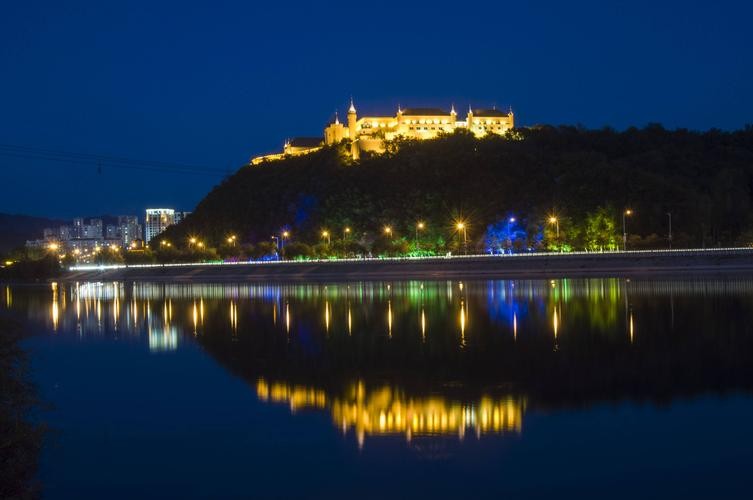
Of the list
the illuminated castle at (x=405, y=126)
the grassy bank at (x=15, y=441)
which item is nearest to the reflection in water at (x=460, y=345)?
the grassy bank at (x=15, y=441)

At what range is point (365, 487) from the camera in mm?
11328

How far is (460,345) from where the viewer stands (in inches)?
915

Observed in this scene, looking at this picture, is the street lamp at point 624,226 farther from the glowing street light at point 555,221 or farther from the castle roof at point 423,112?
the castle roof at point 423,112

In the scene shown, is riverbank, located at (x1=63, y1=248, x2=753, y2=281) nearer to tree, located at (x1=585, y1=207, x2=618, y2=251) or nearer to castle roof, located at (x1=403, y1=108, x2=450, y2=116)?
tree, located at (x1=585, y1=207, x2=618, y2=251)

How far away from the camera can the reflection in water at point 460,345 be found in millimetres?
16141

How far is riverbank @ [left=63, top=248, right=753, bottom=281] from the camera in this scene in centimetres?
5531

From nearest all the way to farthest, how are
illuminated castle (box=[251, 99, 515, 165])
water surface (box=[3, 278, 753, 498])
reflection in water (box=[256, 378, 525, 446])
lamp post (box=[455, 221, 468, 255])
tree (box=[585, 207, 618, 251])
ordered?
water surface (box=[3, 278, 753, 498]) < reflection in water (box=[256, 378, 525, 446]) < tree (box=[585, 207, 618, 251]) < lamp post (box=[455, 221, 468, 255]) < illuminated castle (box=[251, 99, 515, 165])

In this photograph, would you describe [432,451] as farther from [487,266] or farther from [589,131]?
[589,131]

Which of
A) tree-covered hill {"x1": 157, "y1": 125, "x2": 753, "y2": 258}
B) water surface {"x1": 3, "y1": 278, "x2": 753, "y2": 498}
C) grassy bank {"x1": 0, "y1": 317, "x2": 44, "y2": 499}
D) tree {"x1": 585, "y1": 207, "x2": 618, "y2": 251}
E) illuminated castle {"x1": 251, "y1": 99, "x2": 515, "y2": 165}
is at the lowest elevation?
water surface {"x1": 3, "y1": 278, "x2": 753, "y2": 498}

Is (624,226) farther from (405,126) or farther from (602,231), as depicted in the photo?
(405,126)

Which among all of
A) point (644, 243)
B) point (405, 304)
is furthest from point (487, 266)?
point (405, 304)

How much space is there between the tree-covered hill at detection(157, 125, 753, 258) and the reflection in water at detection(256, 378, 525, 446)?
59.9 m

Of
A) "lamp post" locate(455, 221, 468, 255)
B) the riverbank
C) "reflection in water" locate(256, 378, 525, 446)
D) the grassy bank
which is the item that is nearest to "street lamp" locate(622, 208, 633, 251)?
the riverbank

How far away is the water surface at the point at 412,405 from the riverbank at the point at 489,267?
24820 mm
